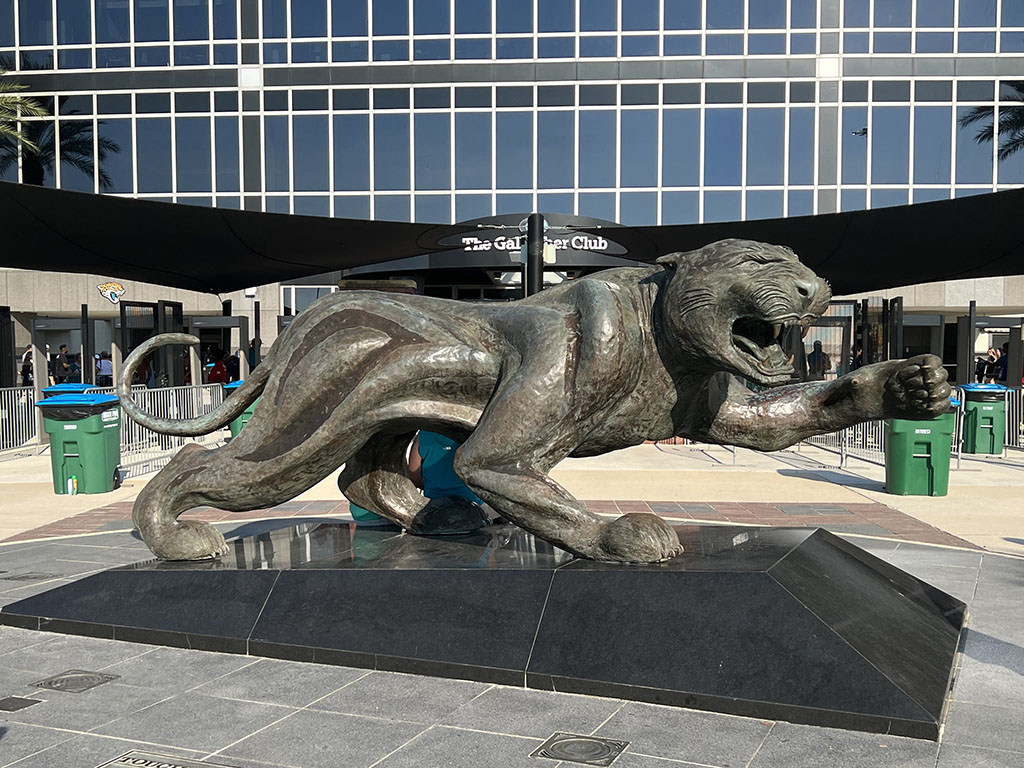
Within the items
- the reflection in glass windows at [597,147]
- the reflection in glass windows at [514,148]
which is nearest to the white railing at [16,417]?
the reflection in glass windows at [514,148]

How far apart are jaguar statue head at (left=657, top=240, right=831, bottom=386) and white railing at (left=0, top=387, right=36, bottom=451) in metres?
13.1

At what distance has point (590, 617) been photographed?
3.70 m

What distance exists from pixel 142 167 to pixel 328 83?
517cm

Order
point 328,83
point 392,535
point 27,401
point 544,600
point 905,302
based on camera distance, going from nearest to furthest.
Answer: point 544,600
point 392,535
point 27,401
point 328,83
point 905,302

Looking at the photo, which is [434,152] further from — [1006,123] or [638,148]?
[1006,123]

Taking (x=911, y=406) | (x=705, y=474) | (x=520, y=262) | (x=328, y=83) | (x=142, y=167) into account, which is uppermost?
(x=328, y=83)

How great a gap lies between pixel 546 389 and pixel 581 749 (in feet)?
4.56

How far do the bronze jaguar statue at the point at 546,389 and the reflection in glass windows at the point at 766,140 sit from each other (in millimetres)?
19778

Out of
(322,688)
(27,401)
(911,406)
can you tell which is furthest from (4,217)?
(911,406)

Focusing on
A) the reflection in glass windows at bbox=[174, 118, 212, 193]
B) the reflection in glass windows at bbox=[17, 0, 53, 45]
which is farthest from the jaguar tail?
the reflection in glass windows at bbox=[17, 0, 53, 45]

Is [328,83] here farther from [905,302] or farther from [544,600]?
[544,600]

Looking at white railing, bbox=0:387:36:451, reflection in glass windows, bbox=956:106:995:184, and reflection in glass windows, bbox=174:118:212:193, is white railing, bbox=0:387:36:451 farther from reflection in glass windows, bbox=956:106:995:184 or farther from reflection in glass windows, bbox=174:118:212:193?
reflection in glass windows, bbox=956:106:995:184

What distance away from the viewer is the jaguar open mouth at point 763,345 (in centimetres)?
385

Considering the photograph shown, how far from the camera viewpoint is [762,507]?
8.83 m
